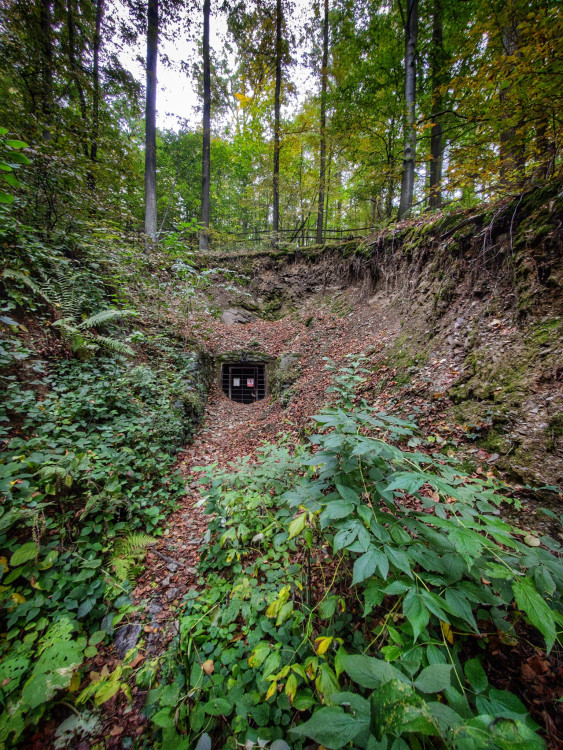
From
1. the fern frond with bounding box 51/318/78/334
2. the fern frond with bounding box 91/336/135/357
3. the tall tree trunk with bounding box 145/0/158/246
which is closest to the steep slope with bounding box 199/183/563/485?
the fern frond with bounding box 91/336/135/357

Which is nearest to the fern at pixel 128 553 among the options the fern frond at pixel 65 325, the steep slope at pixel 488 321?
the fern frond at pixel 65 325

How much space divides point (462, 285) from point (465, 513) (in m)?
3.99

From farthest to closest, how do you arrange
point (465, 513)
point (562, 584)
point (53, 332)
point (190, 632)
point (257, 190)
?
point (257, 190) → point (53, 332) → point (190, 632) → point (465, 513) → point (562, 584)

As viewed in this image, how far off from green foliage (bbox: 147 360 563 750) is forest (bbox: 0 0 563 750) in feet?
0.06

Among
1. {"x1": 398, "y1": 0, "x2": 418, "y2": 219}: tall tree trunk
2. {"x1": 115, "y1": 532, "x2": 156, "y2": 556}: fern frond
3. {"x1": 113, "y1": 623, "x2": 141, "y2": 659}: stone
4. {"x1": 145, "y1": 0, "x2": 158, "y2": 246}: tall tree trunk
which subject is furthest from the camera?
{"x1": 145, "y1": 0, "x2": 158, "y2": 246}: tall tree trunk

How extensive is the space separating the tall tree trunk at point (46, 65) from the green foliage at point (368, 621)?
7687 millimetres

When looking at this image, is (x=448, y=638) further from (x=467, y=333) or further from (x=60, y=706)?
(x=467, y=333)

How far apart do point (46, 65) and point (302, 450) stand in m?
9.27

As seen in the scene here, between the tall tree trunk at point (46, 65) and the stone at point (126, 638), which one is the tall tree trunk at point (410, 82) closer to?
the tall tree trunk at point (46, 65)

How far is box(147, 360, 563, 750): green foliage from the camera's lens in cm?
84

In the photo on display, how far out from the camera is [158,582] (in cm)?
257

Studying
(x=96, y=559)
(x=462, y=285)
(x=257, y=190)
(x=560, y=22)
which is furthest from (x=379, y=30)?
(x=96, y=559)

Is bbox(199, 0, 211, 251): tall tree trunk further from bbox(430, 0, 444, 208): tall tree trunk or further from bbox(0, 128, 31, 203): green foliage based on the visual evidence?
bbox(0, 128, 31, 203): green foliage

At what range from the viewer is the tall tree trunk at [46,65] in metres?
5.22
